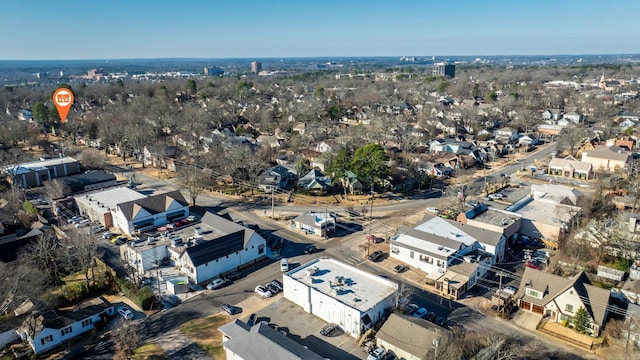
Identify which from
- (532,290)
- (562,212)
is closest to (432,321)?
(532,290)

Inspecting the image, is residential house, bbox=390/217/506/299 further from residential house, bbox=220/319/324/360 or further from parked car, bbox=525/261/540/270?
residential house, bbox=220/319/324/360

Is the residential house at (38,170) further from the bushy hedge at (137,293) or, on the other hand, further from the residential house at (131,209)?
the bushy hedge at (137,293)

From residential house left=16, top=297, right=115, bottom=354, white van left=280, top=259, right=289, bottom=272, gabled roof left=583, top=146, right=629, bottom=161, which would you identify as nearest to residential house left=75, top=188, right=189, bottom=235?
residential house left=16, top=297, right=115, bottom=354

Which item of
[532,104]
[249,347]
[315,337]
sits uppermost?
[532,104]

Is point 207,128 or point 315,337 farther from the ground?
point 207,128

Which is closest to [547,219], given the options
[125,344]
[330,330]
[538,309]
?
[538,309]

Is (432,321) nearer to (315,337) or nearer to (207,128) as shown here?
(315,337)
